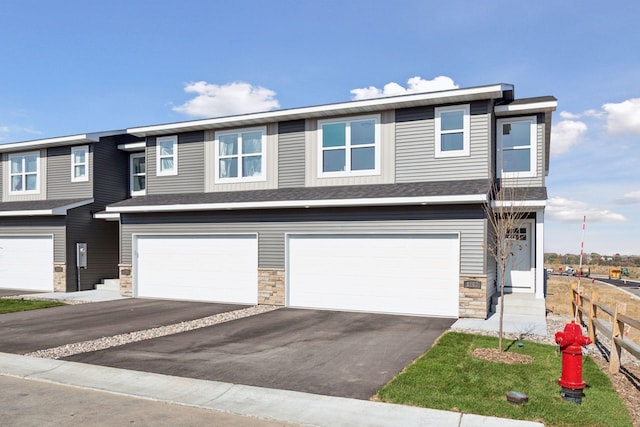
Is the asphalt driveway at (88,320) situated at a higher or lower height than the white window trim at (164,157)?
lower

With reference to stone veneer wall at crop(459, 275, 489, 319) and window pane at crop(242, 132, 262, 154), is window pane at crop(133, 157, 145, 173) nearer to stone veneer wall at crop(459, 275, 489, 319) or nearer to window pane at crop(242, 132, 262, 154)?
window pane at crop(242, 132, 262, 154)

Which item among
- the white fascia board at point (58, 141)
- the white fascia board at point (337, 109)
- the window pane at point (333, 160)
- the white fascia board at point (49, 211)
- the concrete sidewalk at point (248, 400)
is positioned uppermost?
the white fascia board at point (337, 109)

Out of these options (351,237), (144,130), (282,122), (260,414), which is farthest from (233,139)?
(260,414)

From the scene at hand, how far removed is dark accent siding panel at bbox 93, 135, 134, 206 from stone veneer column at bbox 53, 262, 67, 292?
276cm

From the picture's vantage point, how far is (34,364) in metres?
8.20

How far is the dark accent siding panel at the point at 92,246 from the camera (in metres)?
19.1

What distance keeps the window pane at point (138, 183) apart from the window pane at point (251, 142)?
6984 mm

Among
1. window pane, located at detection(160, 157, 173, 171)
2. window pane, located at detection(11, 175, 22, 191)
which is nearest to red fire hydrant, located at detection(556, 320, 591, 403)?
window pane, located at detection(160, 157, 173, 171)

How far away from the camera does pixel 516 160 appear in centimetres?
1466

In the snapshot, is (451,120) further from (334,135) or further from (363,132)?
(334,135)

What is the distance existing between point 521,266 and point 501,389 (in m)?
9.85

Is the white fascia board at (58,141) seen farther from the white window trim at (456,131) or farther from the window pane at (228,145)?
the white window trim at (456,131)

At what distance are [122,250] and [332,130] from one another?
9.19 m

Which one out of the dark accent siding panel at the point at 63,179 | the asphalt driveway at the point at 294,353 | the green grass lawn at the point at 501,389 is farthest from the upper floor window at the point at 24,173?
the green grass lawn at the point at 501,389
